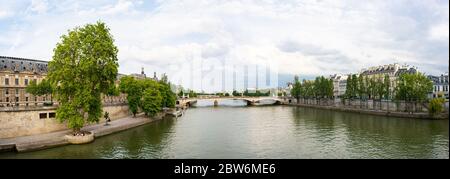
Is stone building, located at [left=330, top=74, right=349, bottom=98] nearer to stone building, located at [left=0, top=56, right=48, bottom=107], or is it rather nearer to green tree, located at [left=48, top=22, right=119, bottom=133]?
stone building, located at [left=0, top=56, right=48, bottom=107]

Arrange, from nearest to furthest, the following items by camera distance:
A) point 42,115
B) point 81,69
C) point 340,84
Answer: point 81,69 → point 42,115 → point 340,84

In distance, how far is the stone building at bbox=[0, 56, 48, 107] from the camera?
6228cm

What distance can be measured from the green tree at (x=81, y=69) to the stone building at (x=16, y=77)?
1148 inches

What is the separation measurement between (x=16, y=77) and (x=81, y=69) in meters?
37.1

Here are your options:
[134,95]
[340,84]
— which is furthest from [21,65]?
[340,84]

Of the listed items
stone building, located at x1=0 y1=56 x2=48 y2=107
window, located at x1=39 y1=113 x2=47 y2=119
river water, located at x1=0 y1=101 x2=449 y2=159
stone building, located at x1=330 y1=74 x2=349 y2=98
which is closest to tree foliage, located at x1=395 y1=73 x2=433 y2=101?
river water, located at x1=0 y1=101 x2=449 y2=159

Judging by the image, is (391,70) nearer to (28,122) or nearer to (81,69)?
(81,69)

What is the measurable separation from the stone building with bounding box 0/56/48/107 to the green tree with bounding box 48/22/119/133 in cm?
2916

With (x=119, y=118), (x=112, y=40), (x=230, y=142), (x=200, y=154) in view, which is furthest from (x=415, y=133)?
(x=119, y=118)

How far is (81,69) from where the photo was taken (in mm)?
35812

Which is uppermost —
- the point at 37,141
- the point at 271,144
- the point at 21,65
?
the point at 21,65
